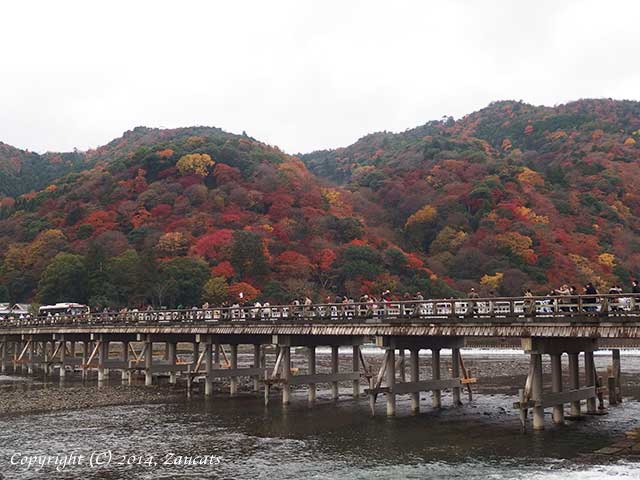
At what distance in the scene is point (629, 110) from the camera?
171 m

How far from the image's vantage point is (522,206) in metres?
106

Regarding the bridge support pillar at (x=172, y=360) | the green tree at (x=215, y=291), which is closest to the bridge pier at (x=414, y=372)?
the bridge support pillar at (x=172, y=360)

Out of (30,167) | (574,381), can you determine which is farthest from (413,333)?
(30,167)

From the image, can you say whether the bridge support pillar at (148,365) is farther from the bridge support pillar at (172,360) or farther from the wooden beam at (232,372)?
the wooden beam at (232,372)

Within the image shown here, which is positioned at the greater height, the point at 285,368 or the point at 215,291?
the point at 215,291

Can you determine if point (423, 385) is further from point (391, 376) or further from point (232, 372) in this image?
point (232, 372)

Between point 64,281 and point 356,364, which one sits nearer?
point 356,364

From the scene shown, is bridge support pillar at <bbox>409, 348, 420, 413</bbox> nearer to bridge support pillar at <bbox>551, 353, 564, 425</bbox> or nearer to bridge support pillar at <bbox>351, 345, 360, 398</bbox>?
bridge support pillar at <bbox>351, 345, 360, 398</bbox>

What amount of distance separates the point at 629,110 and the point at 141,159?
414 ft

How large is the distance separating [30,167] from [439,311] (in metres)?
166

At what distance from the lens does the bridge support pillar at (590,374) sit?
1016 inches

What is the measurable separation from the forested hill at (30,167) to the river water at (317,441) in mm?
130234

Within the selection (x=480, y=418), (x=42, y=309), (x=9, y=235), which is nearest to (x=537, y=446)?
(x=480, y=418)

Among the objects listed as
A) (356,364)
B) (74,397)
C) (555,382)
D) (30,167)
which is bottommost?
(74,397)
